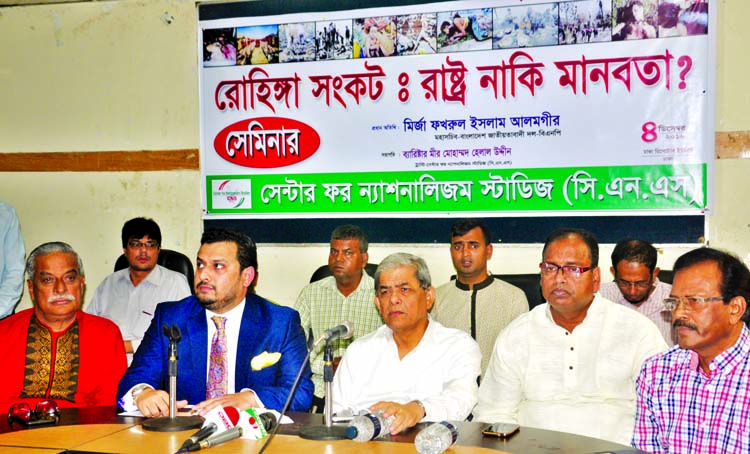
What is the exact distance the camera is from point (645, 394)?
2934 mm

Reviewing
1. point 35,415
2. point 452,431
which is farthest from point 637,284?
point 35,415

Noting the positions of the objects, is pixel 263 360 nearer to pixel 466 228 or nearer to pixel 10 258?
pixel 466 228

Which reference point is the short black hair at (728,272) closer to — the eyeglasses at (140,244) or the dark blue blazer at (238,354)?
the dark blue blazer at (238,354)

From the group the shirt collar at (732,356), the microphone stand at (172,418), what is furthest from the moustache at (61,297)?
the shirt collar at (732,356)

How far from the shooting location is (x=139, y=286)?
585 centimetres

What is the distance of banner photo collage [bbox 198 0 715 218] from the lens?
5492mm

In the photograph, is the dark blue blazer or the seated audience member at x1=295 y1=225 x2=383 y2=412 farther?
the seated audience member at x1=295 y1=225 x2=383 y2=412

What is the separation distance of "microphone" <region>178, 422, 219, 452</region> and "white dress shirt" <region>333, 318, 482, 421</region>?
90 cm

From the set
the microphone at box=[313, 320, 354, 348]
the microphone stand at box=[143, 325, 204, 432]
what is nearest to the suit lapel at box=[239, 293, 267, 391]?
the microphone stand at box=[143, 325, 204, 432]

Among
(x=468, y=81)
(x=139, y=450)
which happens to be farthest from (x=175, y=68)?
(x=139, y=450)

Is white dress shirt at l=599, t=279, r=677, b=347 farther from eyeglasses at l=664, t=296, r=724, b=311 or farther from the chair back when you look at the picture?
the chair back

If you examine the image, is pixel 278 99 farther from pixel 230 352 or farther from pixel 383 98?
pixel 230 352

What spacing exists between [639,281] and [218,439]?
2957mm

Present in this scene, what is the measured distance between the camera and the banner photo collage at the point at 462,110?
549 centimetres
